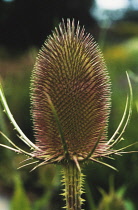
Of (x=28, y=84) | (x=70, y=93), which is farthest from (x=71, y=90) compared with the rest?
(x=28, y=84)

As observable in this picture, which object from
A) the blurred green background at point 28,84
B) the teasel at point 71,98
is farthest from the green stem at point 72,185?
the blurred green background at point 28,84

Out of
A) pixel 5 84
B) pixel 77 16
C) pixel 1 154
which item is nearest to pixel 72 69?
pixel 5 84

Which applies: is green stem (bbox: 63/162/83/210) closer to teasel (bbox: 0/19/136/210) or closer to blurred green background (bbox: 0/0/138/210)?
teasel (bbox: 0/19/136/210)

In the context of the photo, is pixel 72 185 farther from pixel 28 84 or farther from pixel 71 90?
pixel 28 84

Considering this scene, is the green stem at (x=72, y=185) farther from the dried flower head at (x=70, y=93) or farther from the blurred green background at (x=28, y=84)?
the blurred green background at (x=28, y=84)

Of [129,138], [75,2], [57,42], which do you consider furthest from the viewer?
[75,2]

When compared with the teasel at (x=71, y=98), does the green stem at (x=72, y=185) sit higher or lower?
lower

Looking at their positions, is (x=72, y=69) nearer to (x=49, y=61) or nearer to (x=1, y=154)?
(x=49, y=61)
